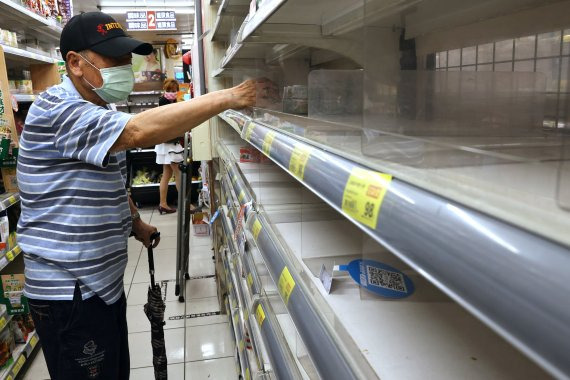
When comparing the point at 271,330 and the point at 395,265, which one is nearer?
the point at 395,265

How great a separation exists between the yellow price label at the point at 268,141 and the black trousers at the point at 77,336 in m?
0.97

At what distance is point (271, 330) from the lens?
1.21 metres

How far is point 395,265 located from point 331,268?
0.15 m

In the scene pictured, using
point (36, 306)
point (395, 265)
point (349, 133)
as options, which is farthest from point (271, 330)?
point (36, 306)

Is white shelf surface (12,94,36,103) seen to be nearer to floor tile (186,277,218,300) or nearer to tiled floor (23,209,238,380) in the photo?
tiled floor (23,209,238,380)

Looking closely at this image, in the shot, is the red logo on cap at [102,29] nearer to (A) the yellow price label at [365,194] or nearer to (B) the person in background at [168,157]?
(A) the yellow price label at [365,194]

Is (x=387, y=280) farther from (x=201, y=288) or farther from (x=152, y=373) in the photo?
(x=201, y=288)

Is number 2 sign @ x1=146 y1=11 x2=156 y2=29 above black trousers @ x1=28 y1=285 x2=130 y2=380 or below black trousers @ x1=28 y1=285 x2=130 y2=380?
above

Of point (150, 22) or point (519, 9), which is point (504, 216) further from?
point (150, 22)

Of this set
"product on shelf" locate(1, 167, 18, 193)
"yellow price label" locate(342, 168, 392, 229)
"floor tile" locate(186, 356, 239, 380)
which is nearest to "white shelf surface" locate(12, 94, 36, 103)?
"product on shelf" locate(1, 167, 18, 193)

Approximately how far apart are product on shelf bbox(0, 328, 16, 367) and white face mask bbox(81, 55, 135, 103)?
1.71m

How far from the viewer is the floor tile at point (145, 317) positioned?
132 inches

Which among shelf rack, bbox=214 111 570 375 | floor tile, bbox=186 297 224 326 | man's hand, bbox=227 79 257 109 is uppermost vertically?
man's hand, bbox=227 79 257 109

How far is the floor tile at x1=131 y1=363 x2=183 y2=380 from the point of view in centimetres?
277
